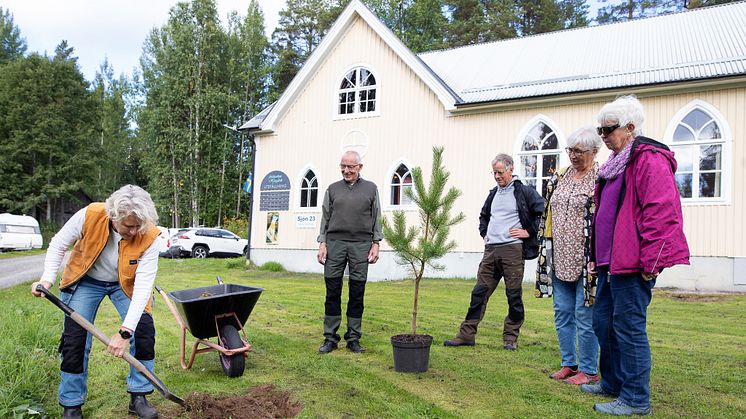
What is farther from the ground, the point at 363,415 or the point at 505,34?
the point at 505,34

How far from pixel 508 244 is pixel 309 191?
10.3m

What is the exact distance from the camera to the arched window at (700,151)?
985 cm

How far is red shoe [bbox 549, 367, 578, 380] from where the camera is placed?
3.95 m

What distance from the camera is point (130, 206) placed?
2934 millimetres

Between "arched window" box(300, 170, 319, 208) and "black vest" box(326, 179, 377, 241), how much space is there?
376 inches

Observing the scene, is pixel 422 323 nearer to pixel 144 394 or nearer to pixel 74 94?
pixel 144 394

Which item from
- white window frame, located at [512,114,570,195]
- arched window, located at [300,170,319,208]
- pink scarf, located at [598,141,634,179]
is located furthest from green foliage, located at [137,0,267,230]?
pink scarf, located at [598,141,634,179]

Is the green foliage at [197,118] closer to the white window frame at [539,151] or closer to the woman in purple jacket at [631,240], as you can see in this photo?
the white window frame at [539,151]

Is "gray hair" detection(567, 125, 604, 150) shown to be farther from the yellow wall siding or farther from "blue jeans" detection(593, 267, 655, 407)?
the yellow wall siding

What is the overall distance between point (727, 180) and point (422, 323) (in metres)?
7.16

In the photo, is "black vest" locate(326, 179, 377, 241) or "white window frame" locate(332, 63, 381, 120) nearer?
"black vest" locate(326, 179, 377, 241)

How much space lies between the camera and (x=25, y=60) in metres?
33.3

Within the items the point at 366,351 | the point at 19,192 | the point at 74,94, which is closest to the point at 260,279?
the point at 366,351

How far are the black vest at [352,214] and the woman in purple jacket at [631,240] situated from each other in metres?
2.12
